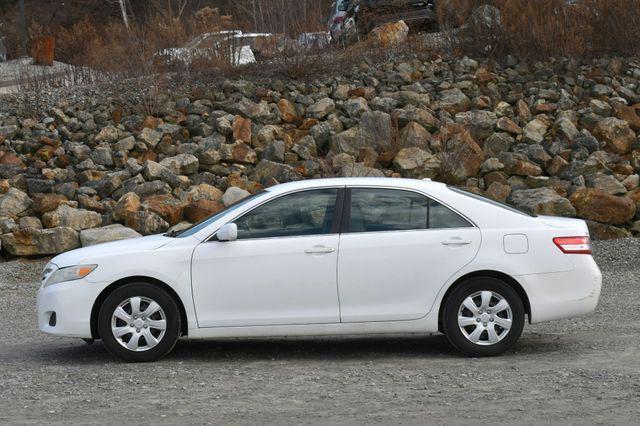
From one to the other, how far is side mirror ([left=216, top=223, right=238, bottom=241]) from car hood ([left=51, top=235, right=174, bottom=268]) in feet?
1.64

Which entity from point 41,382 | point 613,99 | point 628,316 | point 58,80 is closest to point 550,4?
point 613,99

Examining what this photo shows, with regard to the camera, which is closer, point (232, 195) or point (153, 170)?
point (232, 195)

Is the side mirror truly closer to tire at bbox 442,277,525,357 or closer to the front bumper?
the front bumper

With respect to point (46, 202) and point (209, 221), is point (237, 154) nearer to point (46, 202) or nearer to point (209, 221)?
point (46, 202)

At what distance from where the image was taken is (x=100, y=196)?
19.4 meters

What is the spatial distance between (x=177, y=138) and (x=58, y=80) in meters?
4.98

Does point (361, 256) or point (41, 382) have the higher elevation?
point (361, 256)

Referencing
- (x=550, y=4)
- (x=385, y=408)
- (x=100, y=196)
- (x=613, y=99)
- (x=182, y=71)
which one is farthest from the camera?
(x=550, y=4)

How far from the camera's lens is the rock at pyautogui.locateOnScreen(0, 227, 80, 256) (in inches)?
677

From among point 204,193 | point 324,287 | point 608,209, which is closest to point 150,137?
point 204,193

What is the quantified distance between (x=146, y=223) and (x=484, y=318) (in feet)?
30.9

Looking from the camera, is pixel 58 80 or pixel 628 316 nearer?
pixel 628 316

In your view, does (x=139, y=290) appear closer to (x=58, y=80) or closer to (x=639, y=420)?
(x=639, y=420)

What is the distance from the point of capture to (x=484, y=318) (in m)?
9.11
